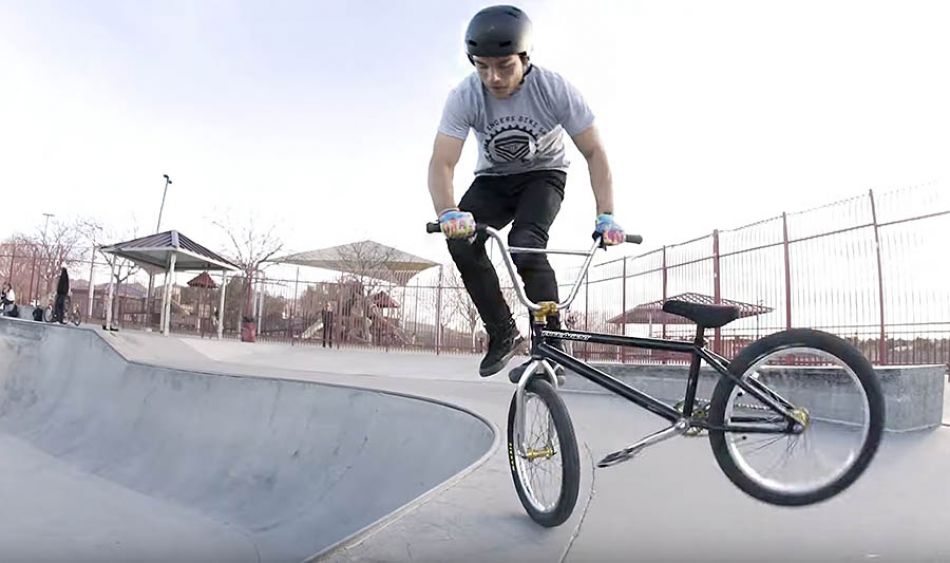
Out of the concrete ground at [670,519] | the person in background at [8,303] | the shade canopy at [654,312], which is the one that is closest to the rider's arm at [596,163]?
the concrete ground at [670,519]

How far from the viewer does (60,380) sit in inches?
414

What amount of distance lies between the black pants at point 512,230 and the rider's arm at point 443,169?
0.22 metres

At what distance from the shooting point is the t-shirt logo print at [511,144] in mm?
2625

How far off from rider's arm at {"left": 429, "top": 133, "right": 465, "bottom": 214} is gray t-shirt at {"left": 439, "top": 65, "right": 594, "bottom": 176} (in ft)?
0.15

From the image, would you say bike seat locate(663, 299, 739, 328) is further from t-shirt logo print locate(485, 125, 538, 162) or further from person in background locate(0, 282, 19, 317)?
person in background locate(0, 282, 19, 317)

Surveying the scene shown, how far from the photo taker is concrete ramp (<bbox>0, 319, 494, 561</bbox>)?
4094mm

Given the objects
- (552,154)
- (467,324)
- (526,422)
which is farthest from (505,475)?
(467,324)

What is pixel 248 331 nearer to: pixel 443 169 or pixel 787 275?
pixel 787 275

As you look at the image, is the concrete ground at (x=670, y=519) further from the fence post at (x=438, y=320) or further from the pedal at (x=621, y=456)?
the fence post at (x=438, y=320)

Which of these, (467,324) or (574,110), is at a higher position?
(574,110)

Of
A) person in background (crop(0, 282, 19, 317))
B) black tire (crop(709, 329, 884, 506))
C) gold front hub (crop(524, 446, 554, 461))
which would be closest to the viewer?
black tire (crop(709, 329, 884, 506))

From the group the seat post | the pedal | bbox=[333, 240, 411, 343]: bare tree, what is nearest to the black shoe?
the pedal

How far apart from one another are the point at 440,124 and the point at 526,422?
1519mm

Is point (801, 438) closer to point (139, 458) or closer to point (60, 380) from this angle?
point (139, 458)
